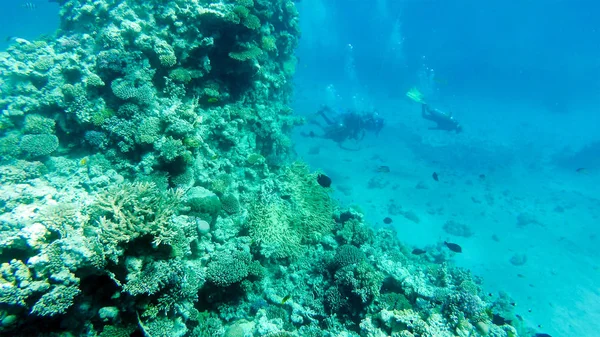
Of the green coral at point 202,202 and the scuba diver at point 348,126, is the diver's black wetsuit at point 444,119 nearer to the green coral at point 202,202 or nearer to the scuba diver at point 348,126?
the scuba diver at point 348,126

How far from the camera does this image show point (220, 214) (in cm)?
701

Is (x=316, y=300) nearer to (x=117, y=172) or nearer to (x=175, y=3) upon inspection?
(x=117, y=172)

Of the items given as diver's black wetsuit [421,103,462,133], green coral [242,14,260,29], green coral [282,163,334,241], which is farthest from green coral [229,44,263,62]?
Result: diver's black wetsuit [421,103,462,133]

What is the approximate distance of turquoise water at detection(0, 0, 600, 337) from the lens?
13.0ft

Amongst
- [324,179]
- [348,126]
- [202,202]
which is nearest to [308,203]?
[324,179]

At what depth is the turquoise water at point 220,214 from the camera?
3973mm

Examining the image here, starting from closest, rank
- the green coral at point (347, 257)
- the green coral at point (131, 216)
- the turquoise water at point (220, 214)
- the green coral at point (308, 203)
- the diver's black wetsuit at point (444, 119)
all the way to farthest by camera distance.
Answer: the green coral at point (131, 216)
the turquoise water at point (220, 214)
the green coral at point (347, 257)
the green coral at point (308, 203)
the diver's black wetsuit at point (444, 119)

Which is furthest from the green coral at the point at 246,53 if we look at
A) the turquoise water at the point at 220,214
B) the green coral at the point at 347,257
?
the green coral at the point at 347,257

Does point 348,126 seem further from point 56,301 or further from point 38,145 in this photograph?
point 56,301

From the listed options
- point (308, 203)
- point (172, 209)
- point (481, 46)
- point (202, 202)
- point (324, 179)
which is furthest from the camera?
point (481, 46)

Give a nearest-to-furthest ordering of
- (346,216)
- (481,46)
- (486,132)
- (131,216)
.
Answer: (131,216)
(346,216)
(486,132)
(481,46)

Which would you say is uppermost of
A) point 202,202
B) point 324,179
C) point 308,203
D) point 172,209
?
point 324,179

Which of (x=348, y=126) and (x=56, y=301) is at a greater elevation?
(x=348, y=126)

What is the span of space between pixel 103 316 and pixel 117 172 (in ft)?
13.0
